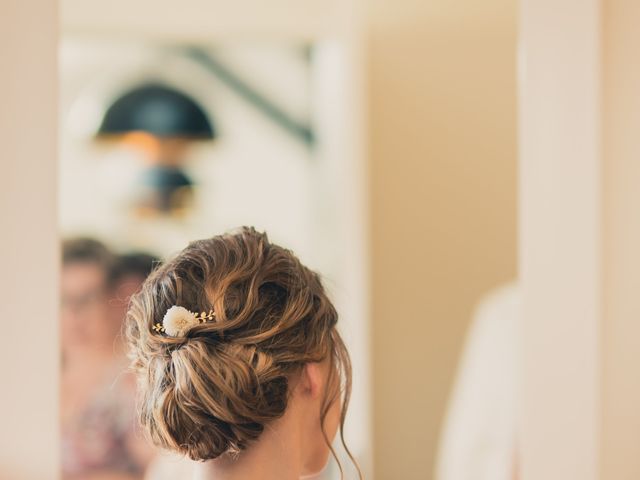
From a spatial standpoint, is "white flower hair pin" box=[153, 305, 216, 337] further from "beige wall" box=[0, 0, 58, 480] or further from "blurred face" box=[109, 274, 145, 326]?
"blurred face" box=[109, 274, 145, 326]

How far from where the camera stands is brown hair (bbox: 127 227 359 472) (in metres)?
0.75

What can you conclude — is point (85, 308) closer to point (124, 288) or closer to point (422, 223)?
point (124, 288)

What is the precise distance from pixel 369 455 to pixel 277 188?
1.18 metres

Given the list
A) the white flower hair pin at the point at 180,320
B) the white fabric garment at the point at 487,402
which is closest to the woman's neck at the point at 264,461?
the white flower hair pin at the point at 180,320

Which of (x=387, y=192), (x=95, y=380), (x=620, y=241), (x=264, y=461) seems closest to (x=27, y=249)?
(x=264, y=461)

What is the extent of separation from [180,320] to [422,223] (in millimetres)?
1340

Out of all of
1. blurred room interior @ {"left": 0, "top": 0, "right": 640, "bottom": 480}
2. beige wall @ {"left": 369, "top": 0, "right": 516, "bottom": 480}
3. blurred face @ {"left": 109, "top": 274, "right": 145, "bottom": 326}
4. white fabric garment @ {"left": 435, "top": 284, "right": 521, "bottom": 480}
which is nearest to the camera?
blurred room interior @ {"left": 0, "top": 0, "right": 640, "bottom": 480}

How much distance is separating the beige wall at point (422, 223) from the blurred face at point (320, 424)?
113 cm

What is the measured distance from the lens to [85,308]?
6.99ft

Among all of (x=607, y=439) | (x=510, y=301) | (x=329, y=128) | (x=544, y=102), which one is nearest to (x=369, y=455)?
(x=510, y=301)

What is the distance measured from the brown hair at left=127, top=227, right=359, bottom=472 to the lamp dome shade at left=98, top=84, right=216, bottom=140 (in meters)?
0.84

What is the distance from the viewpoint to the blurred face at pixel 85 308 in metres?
2.13

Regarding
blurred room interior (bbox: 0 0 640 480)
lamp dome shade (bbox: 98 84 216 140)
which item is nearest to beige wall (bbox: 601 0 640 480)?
blurred room interior (bbox: 0 0 640 480)

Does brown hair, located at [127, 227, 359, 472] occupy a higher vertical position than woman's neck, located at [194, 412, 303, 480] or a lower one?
higher
